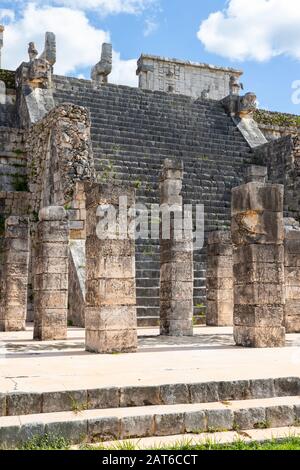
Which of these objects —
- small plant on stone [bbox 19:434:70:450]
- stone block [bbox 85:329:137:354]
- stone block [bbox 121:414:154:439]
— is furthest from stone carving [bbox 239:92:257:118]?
small plant on stone [bbox 19:434:70:450]

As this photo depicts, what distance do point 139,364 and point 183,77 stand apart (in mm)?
28013

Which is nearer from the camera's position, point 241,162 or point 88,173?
point 88,173

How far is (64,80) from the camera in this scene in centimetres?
2230

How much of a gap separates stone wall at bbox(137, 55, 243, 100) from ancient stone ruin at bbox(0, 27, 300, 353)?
525cm

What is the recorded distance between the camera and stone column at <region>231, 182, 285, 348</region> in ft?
34.9

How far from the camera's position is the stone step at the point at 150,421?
5180 millimetres

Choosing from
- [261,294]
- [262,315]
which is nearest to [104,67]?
[261,294]

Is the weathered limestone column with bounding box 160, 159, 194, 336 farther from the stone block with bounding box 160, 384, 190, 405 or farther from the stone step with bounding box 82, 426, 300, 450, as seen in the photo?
the stone step with bounding box 82, 426, 300, 450

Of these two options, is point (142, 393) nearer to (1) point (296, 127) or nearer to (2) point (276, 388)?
(2) point (276, 388)

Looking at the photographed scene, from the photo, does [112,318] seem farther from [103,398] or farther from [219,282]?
[219,282]

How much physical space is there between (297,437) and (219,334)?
7760mm

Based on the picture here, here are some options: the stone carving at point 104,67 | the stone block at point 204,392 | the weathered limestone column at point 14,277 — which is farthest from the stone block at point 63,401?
the stone carving at point 104,67

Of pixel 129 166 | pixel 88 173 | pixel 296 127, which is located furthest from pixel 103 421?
pixel 296 127

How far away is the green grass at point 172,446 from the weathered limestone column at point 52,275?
6723 mm
